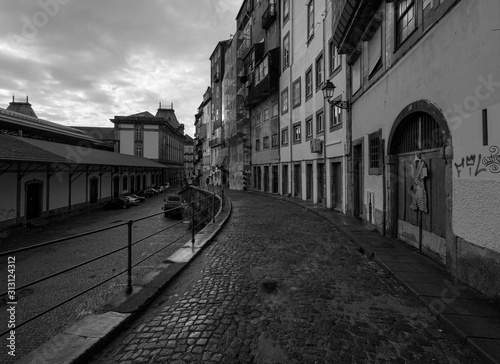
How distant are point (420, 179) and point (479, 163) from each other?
2.08 meters

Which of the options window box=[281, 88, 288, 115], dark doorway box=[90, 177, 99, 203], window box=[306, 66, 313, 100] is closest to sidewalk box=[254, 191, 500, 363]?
window box=[306, 66, 313, 100]

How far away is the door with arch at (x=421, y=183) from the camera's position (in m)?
5.60

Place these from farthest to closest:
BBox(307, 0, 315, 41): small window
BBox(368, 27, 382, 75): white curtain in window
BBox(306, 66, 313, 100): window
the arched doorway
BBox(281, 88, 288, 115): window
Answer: BBox(281, 88, 288, 115): window → BBox(306, 66, 313, 100): window → BBox(307, 0, 315, 41): small window → BBox(368, 27, 382, 75): white curtain in window → the arched doorway

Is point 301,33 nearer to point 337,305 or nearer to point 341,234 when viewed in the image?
point 341,234

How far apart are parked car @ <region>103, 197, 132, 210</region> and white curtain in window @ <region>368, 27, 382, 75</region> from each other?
28.4 m

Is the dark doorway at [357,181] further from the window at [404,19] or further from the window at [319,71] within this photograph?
the window at [319,71]

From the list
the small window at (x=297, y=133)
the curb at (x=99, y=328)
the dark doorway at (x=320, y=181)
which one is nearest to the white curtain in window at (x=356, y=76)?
the dark doorway at (x=320, y=181)

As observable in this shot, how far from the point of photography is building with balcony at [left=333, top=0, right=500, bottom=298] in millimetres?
4023

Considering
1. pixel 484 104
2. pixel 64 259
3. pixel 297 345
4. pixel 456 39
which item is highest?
pixel 456 39

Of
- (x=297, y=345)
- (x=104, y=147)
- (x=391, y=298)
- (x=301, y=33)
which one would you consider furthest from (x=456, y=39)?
(x=104, y=147)

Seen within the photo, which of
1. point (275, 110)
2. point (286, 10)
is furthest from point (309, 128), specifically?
point (286, 10)

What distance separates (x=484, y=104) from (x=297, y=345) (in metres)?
4.46

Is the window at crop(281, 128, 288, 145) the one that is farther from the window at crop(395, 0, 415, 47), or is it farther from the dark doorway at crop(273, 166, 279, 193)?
the window at crop(395, 0, 415, 47)

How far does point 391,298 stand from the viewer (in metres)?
4.32
